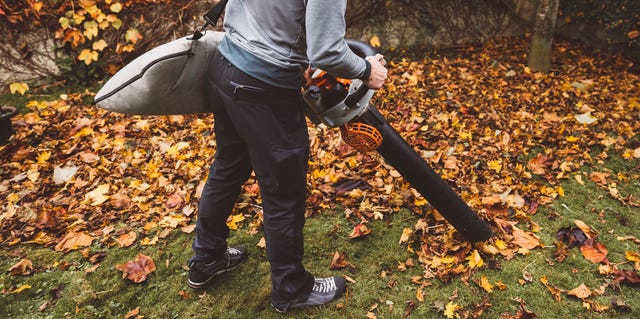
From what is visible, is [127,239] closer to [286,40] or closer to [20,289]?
[20,289]

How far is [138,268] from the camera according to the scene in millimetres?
2576

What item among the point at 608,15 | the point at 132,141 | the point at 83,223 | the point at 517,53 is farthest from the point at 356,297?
the point at 608,15

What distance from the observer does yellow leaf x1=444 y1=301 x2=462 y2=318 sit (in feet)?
7.23

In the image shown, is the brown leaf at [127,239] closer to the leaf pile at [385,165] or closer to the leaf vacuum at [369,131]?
the leaf pile at [385,165]

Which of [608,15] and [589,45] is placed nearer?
[608,15]

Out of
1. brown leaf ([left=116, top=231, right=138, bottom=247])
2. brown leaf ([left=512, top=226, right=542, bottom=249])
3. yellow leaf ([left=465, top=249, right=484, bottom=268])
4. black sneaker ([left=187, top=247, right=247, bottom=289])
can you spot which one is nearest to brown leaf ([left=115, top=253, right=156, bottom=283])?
brown leaf ([left=116, top=231, right=138, bottom=247])

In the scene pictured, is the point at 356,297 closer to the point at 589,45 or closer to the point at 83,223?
the point at 83,223

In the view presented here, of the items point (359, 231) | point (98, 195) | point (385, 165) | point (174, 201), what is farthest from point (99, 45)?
point (359, 231)

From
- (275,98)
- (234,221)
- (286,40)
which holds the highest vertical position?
(286,40)

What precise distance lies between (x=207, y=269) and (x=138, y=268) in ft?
1.71

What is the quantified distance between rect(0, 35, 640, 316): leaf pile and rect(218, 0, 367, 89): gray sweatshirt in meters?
1.46

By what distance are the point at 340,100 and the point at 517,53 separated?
4.90 metres

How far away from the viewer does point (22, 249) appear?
8.95ft

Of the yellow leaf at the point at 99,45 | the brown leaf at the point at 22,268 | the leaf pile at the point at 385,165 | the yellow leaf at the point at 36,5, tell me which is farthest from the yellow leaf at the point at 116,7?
the brown leaf at the point at 22,268
